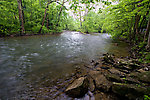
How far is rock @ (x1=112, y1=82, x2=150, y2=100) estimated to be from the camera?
7.57 ft

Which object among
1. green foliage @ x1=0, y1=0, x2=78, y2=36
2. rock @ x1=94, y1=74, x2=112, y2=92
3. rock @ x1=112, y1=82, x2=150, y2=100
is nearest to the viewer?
rock @ x1=112, y1=82, x2=150, y2=100

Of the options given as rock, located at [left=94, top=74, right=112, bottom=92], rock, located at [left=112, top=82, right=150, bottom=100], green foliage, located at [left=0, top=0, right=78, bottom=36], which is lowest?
rock, located at [left=94, top=74, right=112, bottom=92]

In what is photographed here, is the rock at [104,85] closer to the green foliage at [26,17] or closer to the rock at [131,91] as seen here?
the rock at [131,91]

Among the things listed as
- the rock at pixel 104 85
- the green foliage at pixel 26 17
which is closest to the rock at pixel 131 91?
the rock at pixel 104 85

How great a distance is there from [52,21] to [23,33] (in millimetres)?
11370

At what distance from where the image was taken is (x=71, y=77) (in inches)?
149

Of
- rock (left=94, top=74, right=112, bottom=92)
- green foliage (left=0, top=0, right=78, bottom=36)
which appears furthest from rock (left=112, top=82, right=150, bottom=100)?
green foliage (left=0, top=0, right=78, bottom=36)

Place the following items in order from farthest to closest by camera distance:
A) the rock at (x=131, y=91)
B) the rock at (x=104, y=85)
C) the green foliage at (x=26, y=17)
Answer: the green foliage at (x=26, y=17) < the rock at (x=104, y=85) < the rock at (x=131, y=91)

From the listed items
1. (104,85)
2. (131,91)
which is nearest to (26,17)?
(104,85)

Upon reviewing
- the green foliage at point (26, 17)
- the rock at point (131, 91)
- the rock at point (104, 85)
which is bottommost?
the rock at point (104, 85)

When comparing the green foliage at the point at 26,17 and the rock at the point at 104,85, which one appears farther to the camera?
the green foliage at the point at 26,17

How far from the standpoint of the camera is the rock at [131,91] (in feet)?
7.57

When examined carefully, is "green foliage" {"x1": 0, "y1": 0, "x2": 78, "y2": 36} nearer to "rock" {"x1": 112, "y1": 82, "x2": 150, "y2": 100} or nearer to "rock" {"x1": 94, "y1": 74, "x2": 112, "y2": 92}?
"rock" {"x1": 94, "y1": 74, "x2": 112, "y2": 92}

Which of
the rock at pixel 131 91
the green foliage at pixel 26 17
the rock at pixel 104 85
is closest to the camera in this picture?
the rock at pixel 131 91
